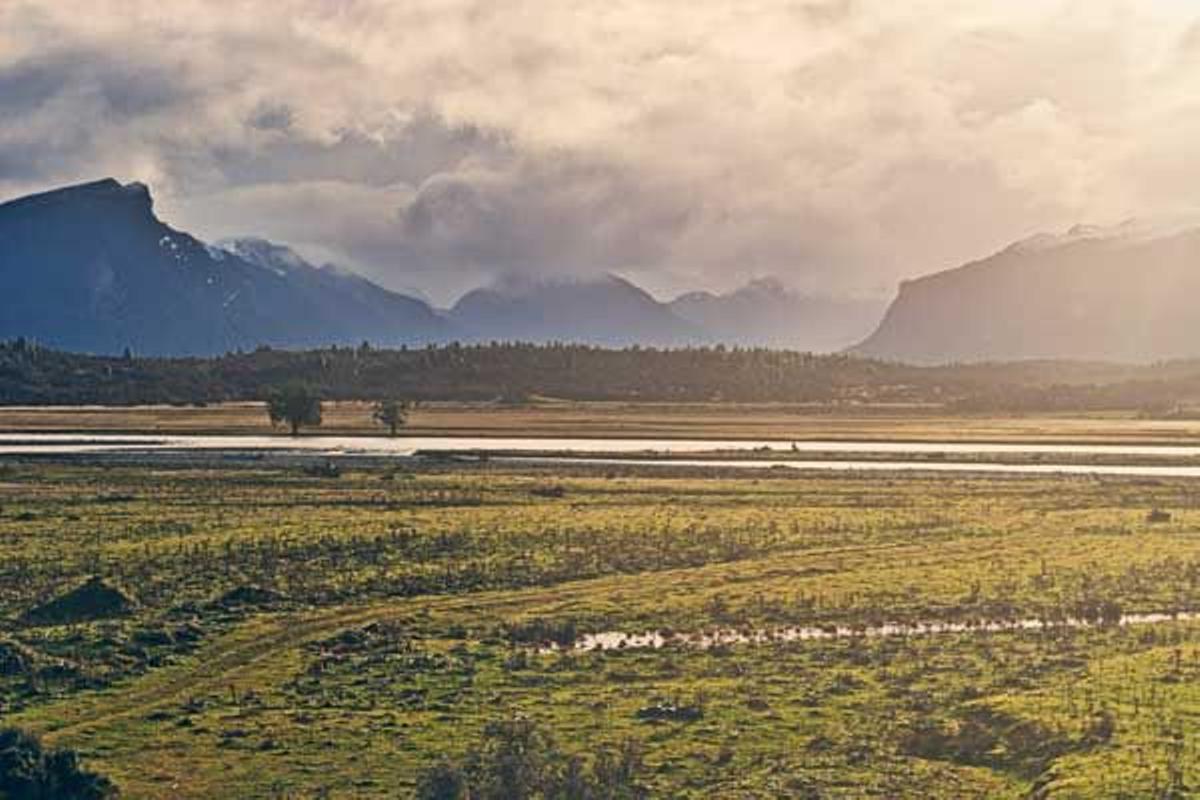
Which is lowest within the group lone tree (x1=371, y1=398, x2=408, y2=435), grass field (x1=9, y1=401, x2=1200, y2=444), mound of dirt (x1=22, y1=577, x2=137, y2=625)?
mound of dirt (x1=22, y1=577, x2=137, y2=625)

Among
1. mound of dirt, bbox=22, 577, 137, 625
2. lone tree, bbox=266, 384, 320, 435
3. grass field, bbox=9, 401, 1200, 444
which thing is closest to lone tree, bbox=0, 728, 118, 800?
mound of dirt, bbox=22, 577, 137, 625

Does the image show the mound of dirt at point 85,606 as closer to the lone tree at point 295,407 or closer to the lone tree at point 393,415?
the lone tree at point 295,407

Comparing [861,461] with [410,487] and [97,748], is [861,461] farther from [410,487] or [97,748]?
[97,748]

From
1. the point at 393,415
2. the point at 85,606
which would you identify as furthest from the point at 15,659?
the point at 393,415

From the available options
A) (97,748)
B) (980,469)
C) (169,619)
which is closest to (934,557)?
(169,619)

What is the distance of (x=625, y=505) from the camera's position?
264 feet

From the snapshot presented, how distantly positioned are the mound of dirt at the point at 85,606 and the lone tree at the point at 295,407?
111m

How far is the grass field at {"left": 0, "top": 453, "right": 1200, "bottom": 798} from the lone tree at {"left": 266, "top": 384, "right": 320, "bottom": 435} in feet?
256

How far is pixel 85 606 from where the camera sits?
46.2m

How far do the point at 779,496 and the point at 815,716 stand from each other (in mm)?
53304

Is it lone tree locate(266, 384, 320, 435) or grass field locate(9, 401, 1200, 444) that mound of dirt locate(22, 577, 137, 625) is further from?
grass field locate(9, 401, 1200, 444)

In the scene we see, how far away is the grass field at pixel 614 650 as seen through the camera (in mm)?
30391

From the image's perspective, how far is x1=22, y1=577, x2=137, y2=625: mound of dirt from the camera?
45531 mm

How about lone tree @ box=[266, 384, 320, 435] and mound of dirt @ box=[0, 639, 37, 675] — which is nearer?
mound of dirt @ box=[0, 639, 37, 675]
